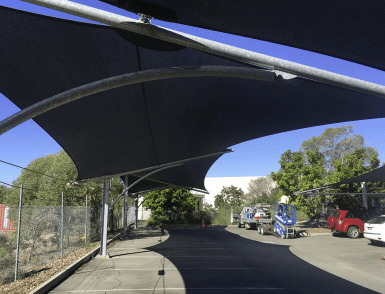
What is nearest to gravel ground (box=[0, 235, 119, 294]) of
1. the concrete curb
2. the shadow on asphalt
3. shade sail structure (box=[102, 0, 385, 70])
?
the concrete curb

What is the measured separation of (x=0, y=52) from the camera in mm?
5164

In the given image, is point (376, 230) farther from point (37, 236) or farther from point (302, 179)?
point (37, 236)

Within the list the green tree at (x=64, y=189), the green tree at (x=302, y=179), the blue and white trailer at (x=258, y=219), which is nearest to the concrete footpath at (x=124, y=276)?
the green tree at (x=64, y=189)

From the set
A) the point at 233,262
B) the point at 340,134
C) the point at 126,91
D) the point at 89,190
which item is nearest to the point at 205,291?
the point at 233,262

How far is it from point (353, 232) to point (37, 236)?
17611 mm

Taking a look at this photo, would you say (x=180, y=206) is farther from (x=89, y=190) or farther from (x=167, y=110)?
(x=167, y=110)

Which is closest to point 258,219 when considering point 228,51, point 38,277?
point 38,277

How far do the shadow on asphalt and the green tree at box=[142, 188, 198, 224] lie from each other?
16260 millimetres

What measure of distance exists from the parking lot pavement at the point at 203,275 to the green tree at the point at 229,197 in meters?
37.4

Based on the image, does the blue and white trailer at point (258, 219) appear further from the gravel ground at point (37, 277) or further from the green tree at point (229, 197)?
the green tree at point (229, 197)

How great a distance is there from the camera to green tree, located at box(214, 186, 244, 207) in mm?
50906

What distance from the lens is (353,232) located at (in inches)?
778

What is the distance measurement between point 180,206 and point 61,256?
20002 mm

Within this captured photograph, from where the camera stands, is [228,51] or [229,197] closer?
[228,51]
